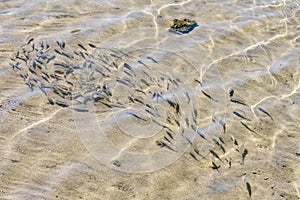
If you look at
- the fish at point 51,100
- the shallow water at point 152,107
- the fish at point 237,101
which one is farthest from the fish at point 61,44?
the fish at point 237,101

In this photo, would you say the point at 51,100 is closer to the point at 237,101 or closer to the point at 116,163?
the point at 116,163

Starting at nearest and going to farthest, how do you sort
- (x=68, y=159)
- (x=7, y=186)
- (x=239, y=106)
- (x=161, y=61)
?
(x=7, y=186), (x=68, y=159), (x=239, y=106), (x=161, y=61)

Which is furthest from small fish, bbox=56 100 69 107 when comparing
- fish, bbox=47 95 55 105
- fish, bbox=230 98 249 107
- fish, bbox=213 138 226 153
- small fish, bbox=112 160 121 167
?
fish, bbox=230 98 249 107

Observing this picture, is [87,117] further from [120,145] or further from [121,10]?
[121,10]

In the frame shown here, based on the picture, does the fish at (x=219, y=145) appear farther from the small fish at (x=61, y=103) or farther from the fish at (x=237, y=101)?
the small fish at (x=61, y=103)

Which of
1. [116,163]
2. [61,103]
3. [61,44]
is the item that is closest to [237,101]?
[116,163]

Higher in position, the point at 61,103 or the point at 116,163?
the point at 61,103

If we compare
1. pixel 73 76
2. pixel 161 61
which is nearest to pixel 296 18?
pixel 161 61

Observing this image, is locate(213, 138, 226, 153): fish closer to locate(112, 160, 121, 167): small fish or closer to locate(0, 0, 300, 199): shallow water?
locate(0, 0, 300, 199): shallow water
